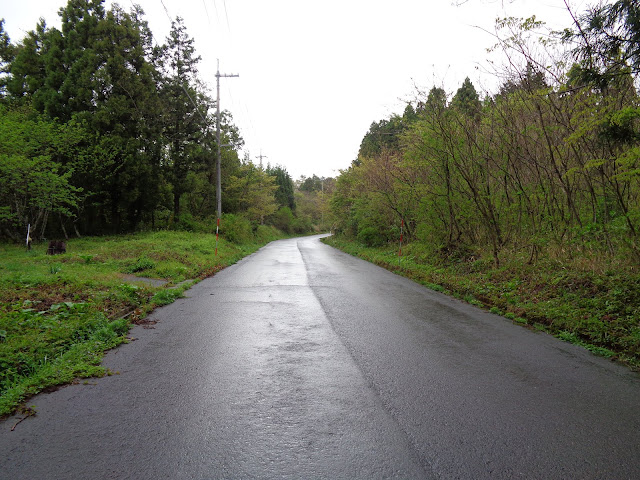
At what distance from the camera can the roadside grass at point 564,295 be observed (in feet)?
17.9

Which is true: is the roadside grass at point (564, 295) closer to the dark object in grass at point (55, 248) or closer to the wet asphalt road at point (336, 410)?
the wet asphalt road at point (336, 410)

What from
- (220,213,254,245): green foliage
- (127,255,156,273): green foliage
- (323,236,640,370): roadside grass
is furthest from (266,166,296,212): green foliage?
(323,236,640,370): roadside grass

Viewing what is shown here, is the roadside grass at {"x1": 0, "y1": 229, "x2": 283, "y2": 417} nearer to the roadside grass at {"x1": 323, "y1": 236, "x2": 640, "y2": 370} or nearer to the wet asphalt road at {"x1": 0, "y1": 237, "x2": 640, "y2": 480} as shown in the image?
the wet asphalt road at {"x1": 0, "y1": 237, "x2": 640, "y2": 480}

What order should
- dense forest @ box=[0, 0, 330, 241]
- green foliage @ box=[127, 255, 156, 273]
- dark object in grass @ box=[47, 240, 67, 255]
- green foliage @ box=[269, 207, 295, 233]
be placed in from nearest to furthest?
green foliage @ box=[127, 255, 156, 273] → dark object in grass @ box=[47, 240, 67, 255] → dense forest @ box=[0, 0, 330, 241] → green foliage @ box=[269, 207, 295, 233]

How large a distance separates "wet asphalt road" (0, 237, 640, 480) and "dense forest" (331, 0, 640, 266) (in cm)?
368

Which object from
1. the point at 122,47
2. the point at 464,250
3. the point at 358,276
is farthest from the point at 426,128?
the point at 122,47

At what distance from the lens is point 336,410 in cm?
323

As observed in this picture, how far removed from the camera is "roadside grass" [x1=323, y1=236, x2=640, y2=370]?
5.46 m

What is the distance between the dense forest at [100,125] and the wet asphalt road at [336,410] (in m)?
17.3

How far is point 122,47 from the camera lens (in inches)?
899

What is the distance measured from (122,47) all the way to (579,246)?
2550 centimetres

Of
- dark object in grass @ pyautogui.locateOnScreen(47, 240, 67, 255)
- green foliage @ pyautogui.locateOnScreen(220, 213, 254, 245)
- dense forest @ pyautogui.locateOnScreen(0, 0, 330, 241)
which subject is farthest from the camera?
green foliage @ pyautogui.locateOnScreen(220, 213, 254, 245)

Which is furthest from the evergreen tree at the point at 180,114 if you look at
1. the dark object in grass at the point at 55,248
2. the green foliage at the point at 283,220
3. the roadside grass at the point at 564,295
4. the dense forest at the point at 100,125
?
the green foliage at the point at 283,220

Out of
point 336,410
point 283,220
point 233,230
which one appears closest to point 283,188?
point 283,220
